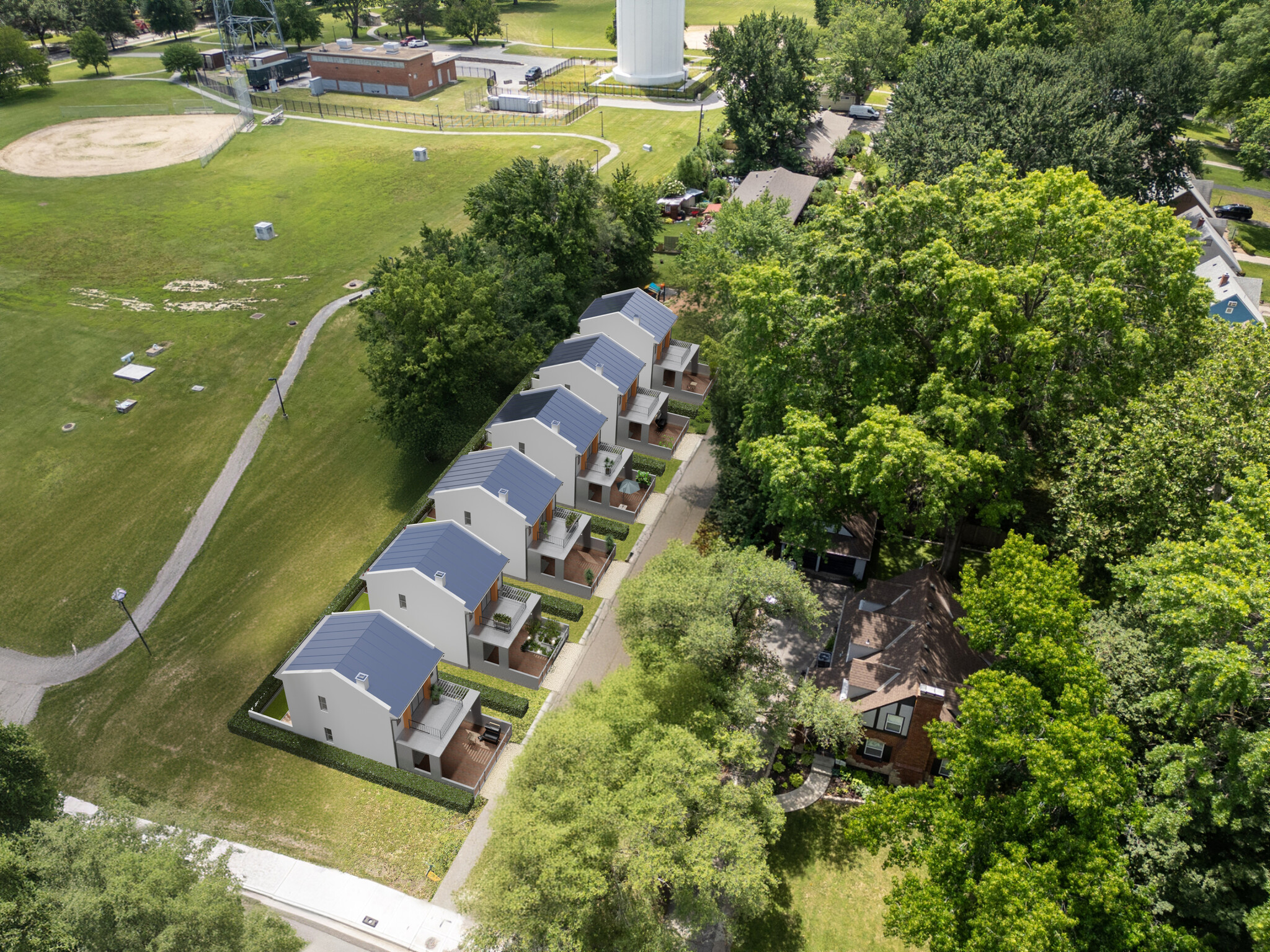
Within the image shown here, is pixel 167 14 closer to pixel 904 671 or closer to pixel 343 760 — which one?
pixel 343 760

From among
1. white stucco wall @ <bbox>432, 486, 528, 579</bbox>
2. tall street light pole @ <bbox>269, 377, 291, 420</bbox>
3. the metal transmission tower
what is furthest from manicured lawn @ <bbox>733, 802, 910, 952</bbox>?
the metal transmission tower

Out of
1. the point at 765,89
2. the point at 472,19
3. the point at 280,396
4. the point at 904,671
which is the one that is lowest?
the point at 280,396

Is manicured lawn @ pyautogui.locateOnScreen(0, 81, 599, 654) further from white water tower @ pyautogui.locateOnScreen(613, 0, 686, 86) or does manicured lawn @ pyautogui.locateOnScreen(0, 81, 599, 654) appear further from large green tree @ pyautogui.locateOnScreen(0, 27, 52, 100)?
white water tower @ pyautogui.locateOnScreen(613, 0, 686, 86)

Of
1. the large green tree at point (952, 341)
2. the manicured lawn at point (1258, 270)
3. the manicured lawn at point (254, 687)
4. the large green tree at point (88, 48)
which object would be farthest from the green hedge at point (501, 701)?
the large green tree at point (88, 48)

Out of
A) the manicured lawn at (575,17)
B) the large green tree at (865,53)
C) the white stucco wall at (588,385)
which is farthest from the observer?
the manicured lawn at (575,17)

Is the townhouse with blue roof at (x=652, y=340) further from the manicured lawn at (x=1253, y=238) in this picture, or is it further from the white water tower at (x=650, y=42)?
the white water tower at (x=650, y=42)

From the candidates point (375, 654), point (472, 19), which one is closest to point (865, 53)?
point (472, 19)
